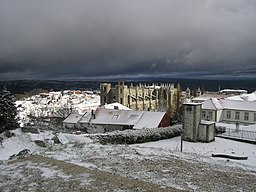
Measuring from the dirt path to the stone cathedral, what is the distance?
70854 mm

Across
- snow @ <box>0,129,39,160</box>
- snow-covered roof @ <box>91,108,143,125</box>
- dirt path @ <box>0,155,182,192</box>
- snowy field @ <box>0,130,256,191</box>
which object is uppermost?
dirt path @ <box>0,155,182,192</box>

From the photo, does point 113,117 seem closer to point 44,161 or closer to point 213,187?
point 44,161

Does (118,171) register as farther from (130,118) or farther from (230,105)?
(230,105)

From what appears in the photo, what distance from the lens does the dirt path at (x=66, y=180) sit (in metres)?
11.3

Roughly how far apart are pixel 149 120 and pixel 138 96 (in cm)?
5196

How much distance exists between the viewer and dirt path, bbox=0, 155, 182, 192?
1133 cm

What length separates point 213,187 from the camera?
1217 cm

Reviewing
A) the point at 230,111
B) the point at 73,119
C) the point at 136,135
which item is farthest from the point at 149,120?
the point at 230,111

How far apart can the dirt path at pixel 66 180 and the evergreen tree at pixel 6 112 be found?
19534mm

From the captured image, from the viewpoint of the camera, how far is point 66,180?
12305mm

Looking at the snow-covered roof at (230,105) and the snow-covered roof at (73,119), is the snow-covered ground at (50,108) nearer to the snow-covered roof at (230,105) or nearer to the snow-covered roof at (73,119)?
the snow-covered roof at (73,119)

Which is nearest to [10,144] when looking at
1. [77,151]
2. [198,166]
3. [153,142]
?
[77,151]

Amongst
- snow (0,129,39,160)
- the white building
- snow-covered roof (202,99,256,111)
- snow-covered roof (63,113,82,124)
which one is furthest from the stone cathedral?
snow (0,129,39,160)

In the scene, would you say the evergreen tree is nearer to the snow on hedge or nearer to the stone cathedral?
the snow on hedge
